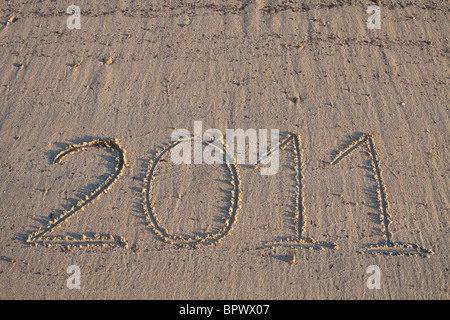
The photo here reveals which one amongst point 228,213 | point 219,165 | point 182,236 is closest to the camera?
point 182,236

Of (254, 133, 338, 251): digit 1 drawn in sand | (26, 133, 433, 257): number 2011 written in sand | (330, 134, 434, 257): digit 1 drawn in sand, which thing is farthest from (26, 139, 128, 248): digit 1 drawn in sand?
(330, 134, 434, 257): digit 1 drawn in sand

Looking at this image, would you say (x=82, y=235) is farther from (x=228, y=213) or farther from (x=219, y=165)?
(x=219, y=165)

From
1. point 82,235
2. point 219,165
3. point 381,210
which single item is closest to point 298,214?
point 381,210

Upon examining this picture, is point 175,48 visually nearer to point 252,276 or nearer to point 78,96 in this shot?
point 78,96

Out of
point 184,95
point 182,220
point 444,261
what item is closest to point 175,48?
point 184,95

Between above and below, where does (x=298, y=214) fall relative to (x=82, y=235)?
above

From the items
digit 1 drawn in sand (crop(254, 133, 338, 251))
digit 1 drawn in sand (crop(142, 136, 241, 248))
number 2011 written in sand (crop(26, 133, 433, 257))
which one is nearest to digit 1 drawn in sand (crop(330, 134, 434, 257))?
number 2011 written in sand (crop(26, 133, 433, 257))

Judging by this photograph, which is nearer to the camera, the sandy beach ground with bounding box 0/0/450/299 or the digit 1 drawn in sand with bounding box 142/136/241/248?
the sandy beach ground with bounding box 0/0/450/299

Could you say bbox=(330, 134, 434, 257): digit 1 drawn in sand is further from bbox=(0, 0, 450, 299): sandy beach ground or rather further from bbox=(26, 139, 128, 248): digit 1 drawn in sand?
bbox=(26, 139, 128, 248): digit 1 drawn in sand
